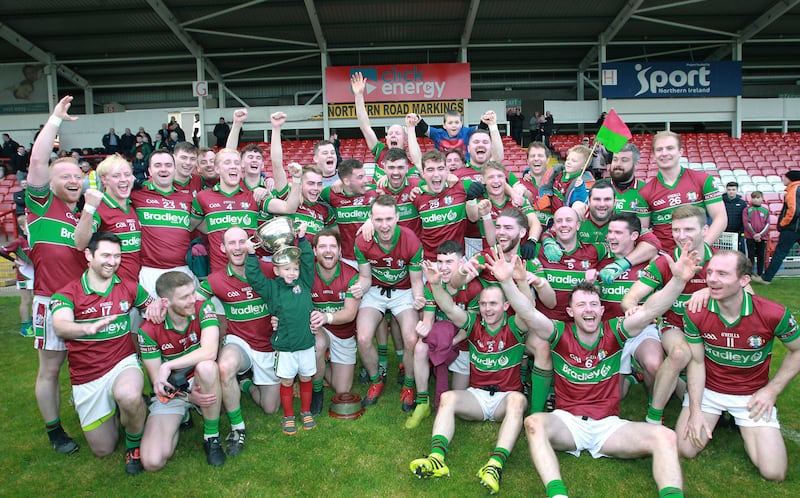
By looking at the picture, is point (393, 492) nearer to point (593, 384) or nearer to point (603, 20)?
point (593, 384)

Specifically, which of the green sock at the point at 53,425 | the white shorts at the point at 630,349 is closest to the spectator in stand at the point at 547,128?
the white shorts at the point at 630,349

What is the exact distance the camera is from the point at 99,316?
4.36 metres

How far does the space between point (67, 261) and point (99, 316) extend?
0.76 metres

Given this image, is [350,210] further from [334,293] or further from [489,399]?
[489,399]

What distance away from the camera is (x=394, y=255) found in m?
5.55

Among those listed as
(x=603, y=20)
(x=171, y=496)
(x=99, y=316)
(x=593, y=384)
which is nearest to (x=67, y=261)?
(x=99, y=316)

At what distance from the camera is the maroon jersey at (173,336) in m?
4.52

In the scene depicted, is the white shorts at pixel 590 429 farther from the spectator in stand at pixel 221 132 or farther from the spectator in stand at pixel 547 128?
the spectator in stand at pixel 221 132

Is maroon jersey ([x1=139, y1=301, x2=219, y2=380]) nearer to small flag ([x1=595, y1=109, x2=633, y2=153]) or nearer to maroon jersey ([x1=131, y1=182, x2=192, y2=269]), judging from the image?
maroon jersey ([x1=131, y1=182, x2=192, y2=269])

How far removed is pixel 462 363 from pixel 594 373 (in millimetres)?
1347

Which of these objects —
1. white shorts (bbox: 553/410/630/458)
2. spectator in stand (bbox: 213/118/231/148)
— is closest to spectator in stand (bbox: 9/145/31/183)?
spectator in stand (bbox: 213/118/231/148)

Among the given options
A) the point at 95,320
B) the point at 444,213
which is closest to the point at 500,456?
the point at 444,213

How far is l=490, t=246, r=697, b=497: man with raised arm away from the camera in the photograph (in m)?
3.86

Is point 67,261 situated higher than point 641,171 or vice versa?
point 641,171
